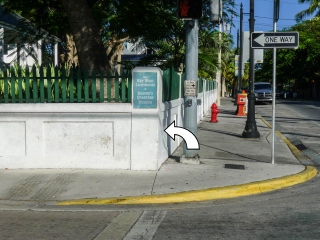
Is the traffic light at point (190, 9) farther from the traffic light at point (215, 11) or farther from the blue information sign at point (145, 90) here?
the blue information sign at point (145, 90)

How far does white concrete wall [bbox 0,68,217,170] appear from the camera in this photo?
324 inches

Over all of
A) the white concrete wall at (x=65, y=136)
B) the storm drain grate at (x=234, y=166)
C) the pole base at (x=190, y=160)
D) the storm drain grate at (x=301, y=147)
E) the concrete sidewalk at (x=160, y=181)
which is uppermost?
the white concrete wall at (x=65, y=136)

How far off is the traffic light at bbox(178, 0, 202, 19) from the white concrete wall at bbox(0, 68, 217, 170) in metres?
1.23

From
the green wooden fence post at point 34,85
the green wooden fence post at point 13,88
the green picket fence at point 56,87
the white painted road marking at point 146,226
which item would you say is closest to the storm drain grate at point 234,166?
the green picket fence at point 56,87

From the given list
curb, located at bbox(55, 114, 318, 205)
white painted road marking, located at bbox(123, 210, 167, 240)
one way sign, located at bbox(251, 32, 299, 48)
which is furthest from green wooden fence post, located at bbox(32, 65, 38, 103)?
one way sign, located at bbox(251, 32, 299, 48)

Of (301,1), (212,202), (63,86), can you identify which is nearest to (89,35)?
(63,86)

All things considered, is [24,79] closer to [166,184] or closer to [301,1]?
[166,184]

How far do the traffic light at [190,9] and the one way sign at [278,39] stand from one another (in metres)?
1.50

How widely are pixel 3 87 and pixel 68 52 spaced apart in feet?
63.7

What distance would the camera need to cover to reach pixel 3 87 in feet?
28.4

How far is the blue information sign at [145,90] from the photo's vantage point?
8156 millimetres

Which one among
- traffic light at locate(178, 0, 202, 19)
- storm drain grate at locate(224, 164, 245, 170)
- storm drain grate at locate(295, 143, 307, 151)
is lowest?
storm drain grate at locate(295, 143, 307, 151)

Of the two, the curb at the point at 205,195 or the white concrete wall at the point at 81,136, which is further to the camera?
the white concrete wall at the point at 81,136

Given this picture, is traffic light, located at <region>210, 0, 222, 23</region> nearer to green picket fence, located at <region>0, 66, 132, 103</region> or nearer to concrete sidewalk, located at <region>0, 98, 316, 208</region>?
green picket fence, located at <region>0, 66, 132, 103</region>
